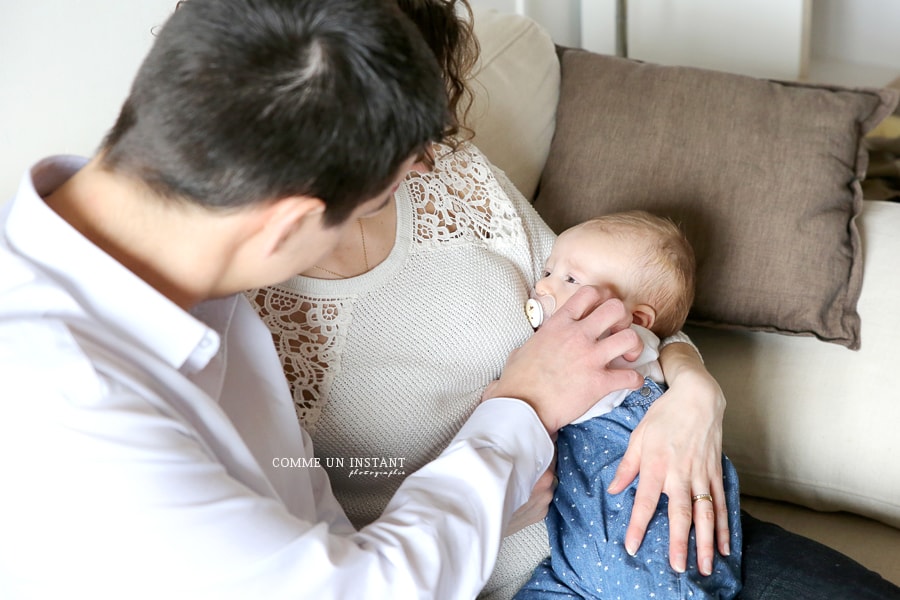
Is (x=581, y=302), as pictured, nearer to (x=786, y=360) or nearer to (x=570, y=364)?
(x=570, y=364)

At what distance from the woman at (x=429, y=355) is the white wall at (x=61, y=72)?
38 centimetres

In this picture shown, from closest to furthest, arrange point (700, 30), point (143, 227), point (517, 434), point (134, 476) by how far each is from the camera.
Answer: point (134, 476) → point (143, 227) → point (517, 434) → point (700, 30)

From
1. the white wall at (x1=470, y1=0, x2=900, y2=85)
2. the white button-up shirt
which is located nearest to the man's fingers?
the white button-up shirt

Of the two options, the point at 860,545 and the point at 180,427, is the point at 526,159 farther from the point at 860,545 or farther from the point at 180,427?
the point at 180,427

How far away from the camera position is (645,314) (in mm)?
1509

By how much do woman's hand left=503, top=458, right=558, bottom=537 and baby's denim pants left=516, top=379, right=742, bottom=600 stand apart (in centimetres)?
4

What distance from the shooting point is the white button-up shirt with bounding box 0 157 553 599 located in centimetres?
77

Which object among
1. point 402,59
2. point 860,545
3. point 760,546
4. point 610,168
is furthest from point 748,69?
point 402,59

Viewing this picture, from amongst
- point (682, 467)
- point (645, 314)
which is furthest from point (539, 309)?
point (682, 467)

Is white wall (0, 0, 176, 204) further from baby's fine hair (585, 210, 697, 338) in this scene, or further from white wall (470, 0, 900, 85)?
white wall (470, 0, 900, 85)

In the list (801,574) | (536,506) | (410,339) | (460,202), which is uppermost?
(460,202)

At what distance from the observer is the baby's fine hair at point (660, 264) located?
1500mm

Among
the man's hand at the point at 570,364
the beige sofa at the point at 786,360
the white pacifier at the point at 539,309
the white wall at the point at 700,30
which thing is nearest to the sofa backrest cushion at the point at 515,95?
the beige sofa at the point at 786,360

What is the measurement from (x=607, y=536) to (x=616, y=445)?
5.3 inches
